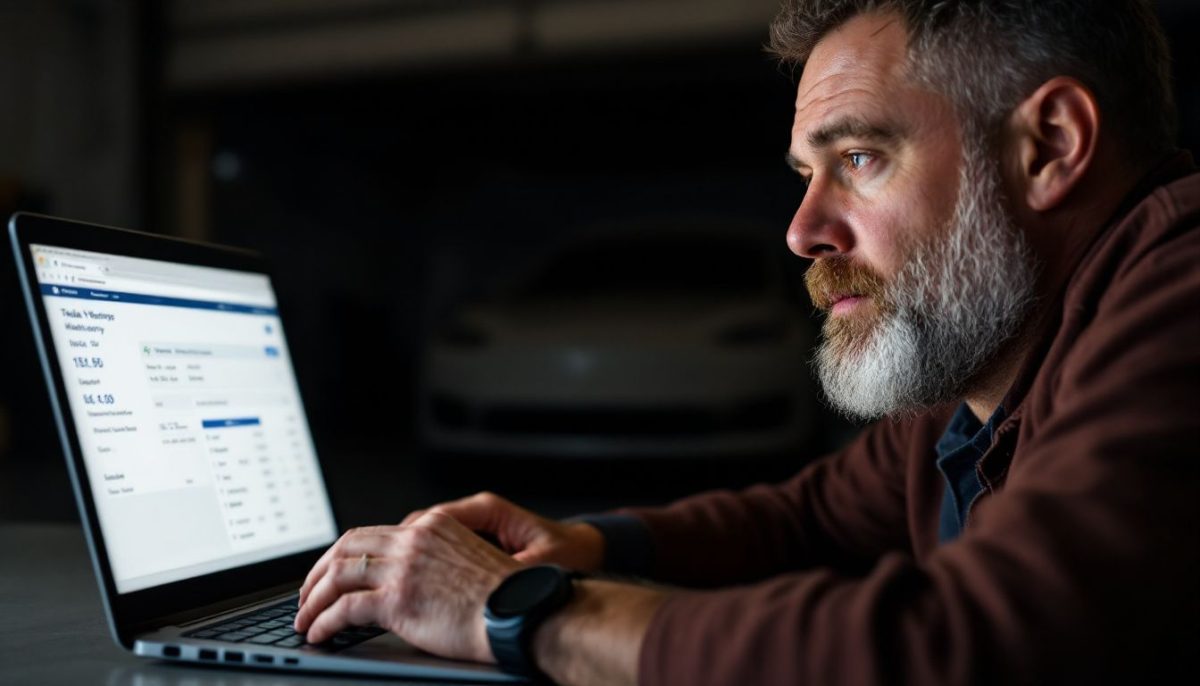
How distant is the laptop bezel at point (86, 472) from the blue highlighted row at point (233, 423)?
0.13 m

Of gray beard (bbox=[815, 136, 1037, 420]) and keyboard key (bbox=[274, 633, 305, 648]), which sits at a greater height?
gray beard (bbox=[815, 136, 1037, 420])

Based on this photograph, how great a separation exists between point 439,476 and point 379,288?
1.89 meters

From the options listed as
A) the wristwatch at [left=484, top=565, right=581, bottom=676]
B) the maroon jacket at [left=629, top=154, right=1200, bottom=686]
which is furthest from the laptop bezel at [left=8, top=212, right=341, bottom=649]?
the maroon jacket at [left=629, top=154, right=1200, bottom=686]

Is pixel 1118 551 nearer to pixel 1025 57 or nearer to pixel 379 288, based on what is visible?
pixel 1025 57

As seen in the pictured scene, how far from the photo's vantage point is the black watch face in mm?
726

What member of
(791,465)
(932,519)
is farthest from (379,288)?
(932,519)

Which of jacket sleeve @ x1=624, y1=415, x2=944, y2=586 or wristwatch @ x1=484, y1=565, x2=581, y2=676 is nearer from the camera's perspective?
wristwatch @ x1=484, y1=565, x2=581, y2=676

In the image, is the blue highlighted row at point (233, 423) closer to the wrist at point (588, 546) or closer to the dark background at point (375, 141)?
the wrist at point (588, 546)

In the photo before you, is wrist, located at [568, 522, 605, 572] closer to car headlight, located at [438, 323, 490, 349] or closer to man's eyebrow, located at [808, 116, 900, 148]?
man's eyebrow, located at [808, 116, 900, 148]

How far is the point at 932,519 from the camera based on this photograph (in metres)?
1.22

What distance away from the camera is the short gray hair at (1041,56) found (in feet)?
3.14

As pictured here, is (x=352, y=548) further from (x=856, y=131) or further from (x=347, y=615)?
(x=856, y=131)

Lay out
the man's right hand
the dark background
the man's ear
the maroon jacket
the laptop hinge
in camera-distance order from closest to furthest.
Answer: the maroon jacket
the laptop hinge
the man's ear
the man's right hand
the dark background

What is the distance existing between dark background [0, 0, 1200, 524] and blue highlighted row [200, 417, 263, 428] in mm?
4123
